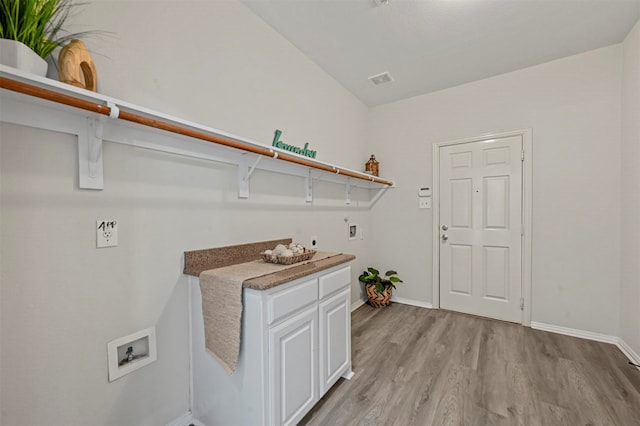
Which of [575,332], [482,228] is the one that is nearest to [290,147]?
[482,228]

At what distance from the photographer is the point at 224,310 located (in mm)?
1266

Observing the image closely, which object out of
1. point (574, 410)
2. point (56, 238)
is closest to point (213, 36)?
point (56, 238)

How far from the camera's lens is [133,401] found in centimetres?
126

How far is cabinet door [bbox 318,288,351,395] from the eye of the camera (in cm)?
158

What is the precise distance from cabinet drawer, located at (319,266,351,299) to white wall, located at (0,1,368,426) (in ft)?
2.07

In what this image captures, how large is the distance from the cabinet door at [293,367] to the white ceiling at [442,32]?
210 centimetres

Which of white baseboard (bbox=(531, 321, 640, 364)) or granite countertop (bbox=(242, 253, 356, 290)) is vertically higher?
granite countertop (bbox=(242, 253, 356, 290))

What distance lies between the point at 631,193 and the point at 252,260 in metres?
3.05

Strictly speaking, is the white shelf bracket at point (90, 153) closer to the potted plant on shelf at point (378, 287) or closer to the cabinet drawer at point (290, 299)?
the cabinet drawer at point (290, 299)

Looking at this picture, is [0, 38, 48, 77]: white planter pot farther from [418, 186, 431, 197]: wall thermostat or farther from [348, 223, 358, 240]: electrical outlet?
[418, 186, 431, 197]: wall thermostat

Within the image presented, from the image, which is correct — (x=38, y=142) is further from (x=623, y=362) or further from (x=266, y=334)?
(x=623, y=362)

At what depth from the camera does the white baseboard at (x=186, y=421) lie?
1.41m

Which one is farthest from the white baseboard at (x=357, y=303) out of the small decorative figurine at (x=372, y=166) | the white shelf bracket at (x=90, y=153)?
the white shelf bracket at (x=90, y=153)

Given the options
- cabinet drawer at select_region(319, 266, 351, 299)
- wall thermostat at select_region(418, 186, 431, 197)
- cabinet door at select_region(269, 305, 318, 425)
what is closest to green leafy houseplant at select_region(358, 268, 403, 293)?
wall thermostat at select_region(418, 186, 431, 197)
